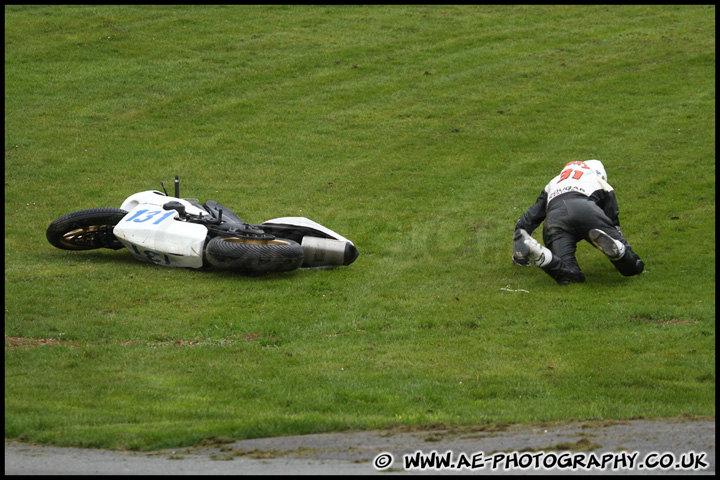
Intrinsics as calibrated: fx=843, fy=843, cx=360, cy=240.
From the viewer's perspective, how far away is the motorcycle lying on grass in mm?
14312

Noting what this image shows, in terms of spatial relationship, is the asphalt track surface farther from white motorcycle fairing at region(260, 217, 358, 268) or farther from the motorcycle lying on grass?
white motorcycle fairing at region(260, 217, 358, 268)

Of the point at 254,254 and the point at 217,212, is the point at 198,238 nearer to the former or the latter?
the point at 254,254

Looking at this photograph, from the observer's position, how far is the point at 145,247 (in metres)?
14.8

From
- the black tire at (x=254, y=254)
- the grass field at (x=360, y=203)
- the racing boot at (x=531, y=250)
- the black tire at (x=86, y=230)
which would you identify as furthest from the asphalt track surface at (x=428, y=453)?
the black tire at (x=86, y=230)

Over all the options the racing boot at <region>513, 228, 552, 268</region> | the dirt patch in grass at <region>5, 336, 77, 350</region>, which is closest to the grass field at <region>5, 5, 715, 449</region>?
the dirt patch in grass at <region>5, 336, 77, 350</region>

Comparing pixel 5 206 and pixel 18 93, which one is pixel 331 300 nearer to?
pixel 5 206

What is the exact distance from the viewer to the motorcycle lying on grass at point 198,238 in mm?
14312

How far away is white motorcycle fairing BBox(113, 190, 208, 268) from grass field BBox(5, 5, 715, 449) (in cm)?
36

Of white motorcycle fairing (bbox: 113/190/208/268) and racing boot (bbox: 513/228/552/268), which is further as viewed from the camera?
white motorcycle fairing (bbox: 113/190/208/268)

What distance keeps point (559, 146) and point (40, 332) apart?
16879mm

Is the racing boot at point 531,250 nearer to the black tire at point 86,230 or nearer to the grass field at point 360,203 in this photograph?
the grass field at point 360,203

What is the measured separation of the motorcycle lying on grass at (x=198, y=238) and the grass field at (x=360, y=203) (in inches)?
13.5

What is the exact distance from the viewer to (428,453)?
7.14 m

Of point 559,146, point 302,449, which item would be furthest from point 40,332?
point 559,146
